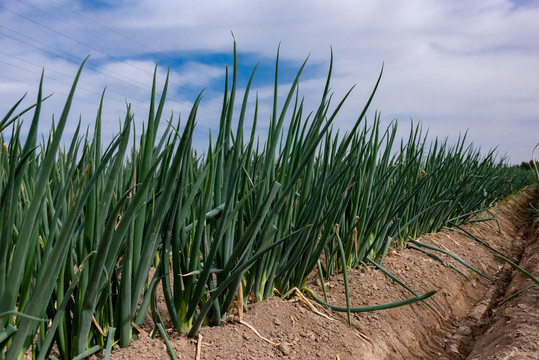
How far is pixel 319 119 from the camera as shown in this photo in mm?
1663

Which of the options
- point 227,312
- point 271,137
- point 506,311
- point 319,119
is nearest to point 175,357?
point 227,312

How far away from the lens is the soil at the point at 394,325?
4.79 ft

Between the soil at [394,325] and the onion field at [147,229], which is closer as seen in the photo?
the onion field at [147,229]

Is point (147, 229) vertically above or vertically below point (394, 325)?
above

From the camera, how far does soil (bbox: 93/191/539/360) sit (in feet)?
4.79

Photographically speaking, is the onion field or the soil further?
the soil

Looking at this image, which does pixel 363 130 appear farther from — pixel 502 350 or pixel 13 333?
pixel 13 333

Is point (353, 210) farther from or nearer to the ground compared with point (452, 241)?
farther from the ground

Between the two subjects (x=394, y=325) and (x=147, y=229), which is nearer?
(x=147, y=229)

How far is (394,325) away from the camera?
214 cm

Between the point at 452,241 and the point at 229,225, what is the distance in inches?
118

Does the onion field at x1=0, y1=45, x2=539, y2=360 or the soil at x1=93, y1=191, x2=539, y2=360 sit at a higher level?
the onion field at x1=0, y1=45, x2=539, y2=360

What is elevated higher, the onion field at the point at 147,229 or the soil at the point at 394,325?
the onion field at the point at 147,229

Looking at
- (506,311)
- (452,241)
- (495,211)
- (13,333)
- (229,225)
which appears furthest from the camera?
(495,211)
